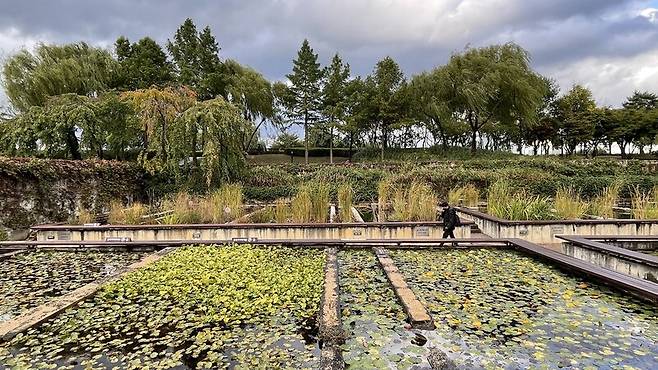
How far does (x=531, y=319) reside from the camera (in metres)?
3.12

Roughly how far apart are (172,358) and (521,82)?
863 inches

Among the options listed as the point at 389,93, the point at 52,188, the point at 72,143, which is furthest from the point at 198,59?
the point at 52,188

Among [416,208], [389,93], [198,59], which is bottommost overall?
[416,208]

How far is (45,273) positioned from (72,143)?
10157mm

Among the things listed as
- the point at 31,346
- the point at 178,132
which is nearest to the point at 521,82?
the point at 178,132

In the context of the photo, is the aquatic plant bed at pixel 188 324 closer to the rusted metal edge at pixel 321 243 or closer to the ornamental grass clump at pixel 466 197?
the rusted metal edge at pixel 321 243

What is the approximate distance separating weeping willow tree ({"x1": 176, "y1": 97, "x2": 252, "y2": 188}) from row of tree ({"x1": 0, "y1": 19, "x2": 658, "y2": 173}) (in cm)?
3

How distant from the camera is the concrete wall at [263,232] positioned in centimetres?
→ 690

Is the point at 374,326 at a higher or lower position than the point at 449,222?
lower

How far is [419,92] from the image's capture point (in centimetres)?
2244

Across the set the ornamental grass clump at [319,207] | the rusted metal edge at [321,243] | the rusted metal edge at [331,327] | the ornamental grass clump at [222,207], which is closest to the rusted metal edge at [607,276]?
the rusted metal edge at [321,243]

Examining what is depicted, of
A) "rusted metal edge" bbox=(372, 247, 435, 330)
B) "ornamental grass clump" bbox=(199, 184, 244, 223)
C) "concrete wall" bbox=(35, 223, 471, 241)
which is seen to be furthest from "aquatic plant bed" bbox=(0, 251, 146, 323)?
"rusted metal edge" bbox=(372, 247, 435, 330)

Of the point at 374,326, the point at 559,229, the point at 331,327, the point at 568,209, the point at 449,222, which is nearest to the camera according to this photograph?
the point at 331,327

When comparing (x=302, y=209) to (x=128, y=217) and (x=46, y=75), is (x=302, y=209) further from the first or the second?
(x=46, y=75)
